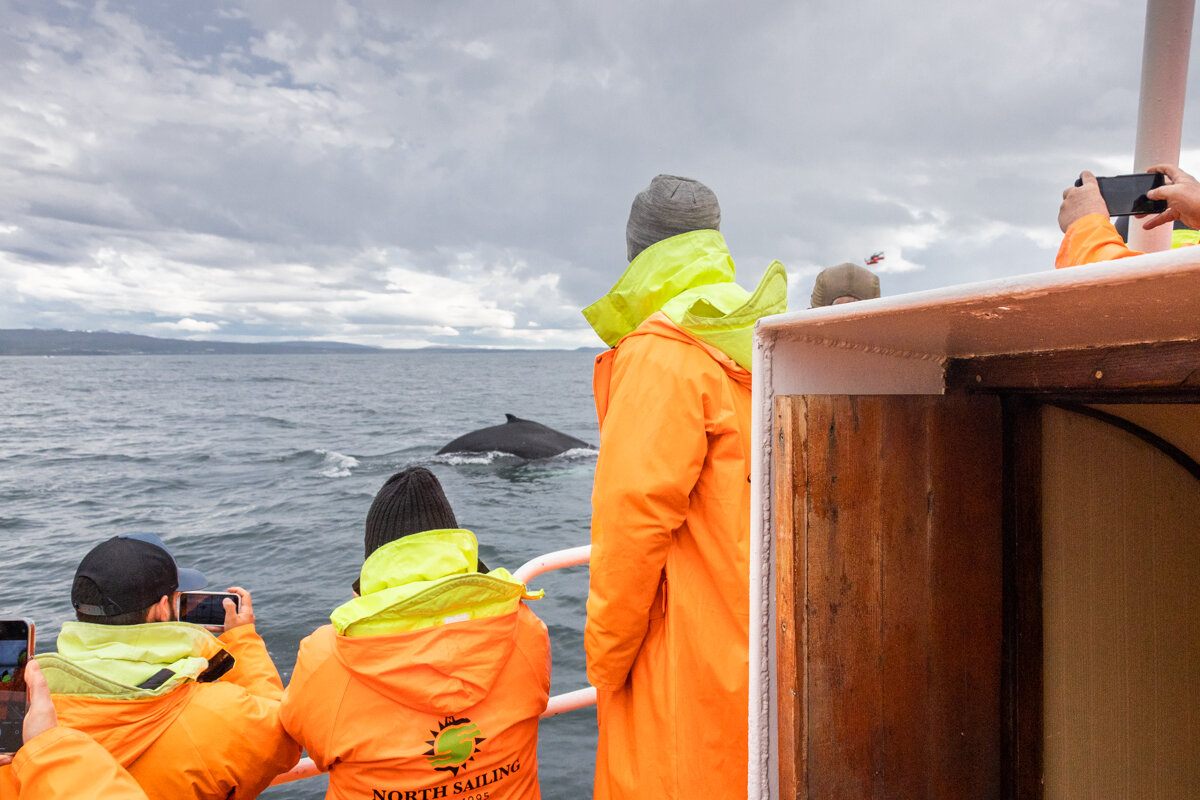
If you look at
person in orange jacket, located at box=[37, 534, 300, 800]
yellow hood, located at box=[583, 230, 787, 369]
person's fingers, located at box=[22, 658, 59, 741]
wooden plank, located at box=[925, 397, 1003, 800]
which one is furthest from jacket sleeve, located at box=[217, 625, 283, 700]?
wooden plank, located at box=[925, 397, 1003, 800]

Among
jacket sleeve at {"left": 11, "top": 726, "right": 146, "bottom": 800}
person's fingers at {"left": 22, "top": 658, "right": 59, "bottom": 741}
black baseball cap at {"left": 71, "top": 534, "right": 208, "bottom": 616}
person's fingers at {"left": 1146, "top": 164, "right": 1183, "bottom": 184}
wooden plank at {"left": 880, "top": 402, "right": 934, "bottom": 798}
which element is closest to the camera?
wooden plank at {"left": 880, "top": 402, "right": 934, "bottom": 798}

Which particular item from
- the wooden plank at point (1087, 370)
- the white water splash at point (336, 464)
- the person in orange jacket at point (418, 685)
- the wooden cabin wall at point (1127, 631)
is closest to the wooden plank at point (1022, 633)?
the wooden cabin wall at point (1127, 631)

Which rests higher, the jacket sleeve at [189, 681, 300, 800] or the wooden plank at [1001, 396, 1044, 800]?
the wooden plank at [1001, 396, 1044, 800]

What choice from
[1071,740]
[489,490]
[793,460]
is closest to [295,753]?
[793,460]

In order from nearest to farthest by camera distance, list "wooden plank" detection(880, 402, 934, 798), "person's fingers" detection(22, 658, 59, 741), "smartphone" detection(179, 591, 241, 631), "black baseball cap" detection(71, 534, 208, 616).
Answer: "wooden plank" detection(880, 402, 934, 798)
"person's fingers" detection(22, 658, 59, 741)
"black baseball cap" detection(71, 534, 208, 616)
"smartphone" detection(179, 591, 241, 631)

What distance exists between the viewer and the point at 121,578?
309 centimetres

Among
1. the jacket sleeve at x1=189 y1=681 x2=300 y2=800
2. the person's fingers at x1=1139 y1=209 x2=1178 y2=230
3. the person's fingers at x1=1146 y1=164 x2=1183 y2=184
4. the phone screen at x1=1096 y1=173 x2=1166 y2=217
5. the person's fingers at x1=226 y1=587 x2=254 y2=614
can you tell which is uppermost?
the person's fingers at x1=1146 y1=164 x2=1183 y2=184

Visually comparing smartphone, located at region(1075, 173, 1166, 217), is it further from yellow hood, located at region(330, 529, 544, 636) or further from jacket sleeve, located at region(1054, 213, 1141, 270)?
yellow hood, located at region(330, 529, 544, 636)

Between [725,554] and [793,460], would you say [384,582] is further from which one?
[793,460]

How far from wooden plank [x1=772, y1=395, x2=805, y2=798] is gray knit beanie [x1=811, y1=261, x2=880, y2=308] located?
9.97 feet

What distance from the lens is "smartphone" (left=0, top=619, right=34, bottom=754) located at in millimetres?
2361

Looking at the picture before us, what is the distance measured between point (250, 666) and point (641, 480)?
2.36 meters

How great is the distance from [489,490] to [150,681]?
688 inches

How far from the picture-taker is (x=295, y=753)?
3068 millimetres
